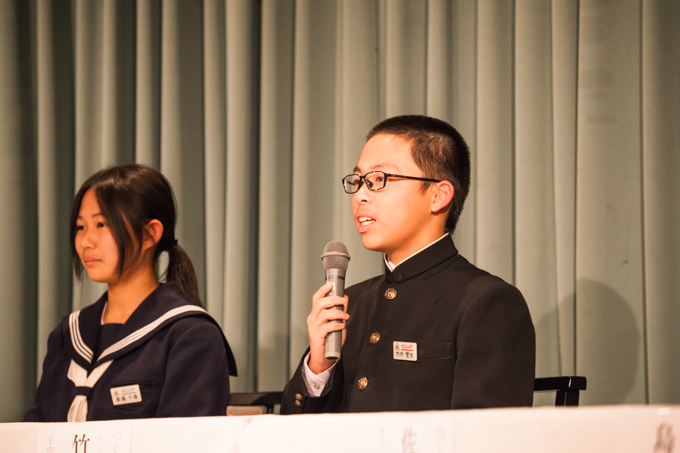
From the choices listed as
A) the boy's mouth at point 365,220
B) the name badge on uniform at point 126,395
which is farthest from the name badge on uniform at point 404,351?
the name badge on uniform at point 126,395

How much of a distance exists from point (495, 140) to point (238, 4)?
3.55 ft

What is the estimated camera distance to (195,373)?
1.69 m

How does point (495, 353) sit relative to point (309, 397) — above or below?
above

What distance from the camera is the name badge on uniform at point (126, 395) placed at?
5.51 ft

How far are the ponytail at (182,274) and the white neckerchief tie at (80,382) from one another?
0.30 metres

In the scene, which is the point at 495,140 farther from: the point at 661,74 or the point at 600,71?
the point at 661,74

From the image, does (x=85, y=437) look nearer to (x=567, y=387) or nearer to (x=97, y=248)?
(x=97, y=248)

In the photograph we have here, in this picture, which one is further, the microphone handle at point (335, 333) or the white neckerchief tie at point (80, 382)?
the white neckerchief tie at point (80, 382)

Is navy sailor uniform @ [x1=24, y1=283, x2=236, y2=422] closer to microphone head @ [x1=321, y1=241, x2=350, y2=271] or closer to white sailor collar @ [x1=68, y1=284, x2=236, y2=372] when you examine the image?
white sailor collar @ [x1=68, y1=284, x2=236, y2=372]

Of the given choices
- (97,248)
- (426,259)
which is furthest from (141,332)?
(426,259)

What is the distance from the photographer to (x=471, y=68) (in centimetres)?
221

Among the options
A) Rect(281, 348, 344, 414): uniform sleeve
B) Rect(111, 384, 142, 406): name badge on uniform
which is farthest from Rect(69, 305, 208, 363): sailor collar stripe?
Rect(281, 348, 344, 414): uniform sleeve

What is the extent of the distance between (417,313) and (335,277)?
0.22 metres

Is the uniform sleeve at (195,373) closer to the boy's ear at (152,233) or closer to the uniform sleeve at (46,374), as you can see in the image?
the boy's ear at (152,233)
